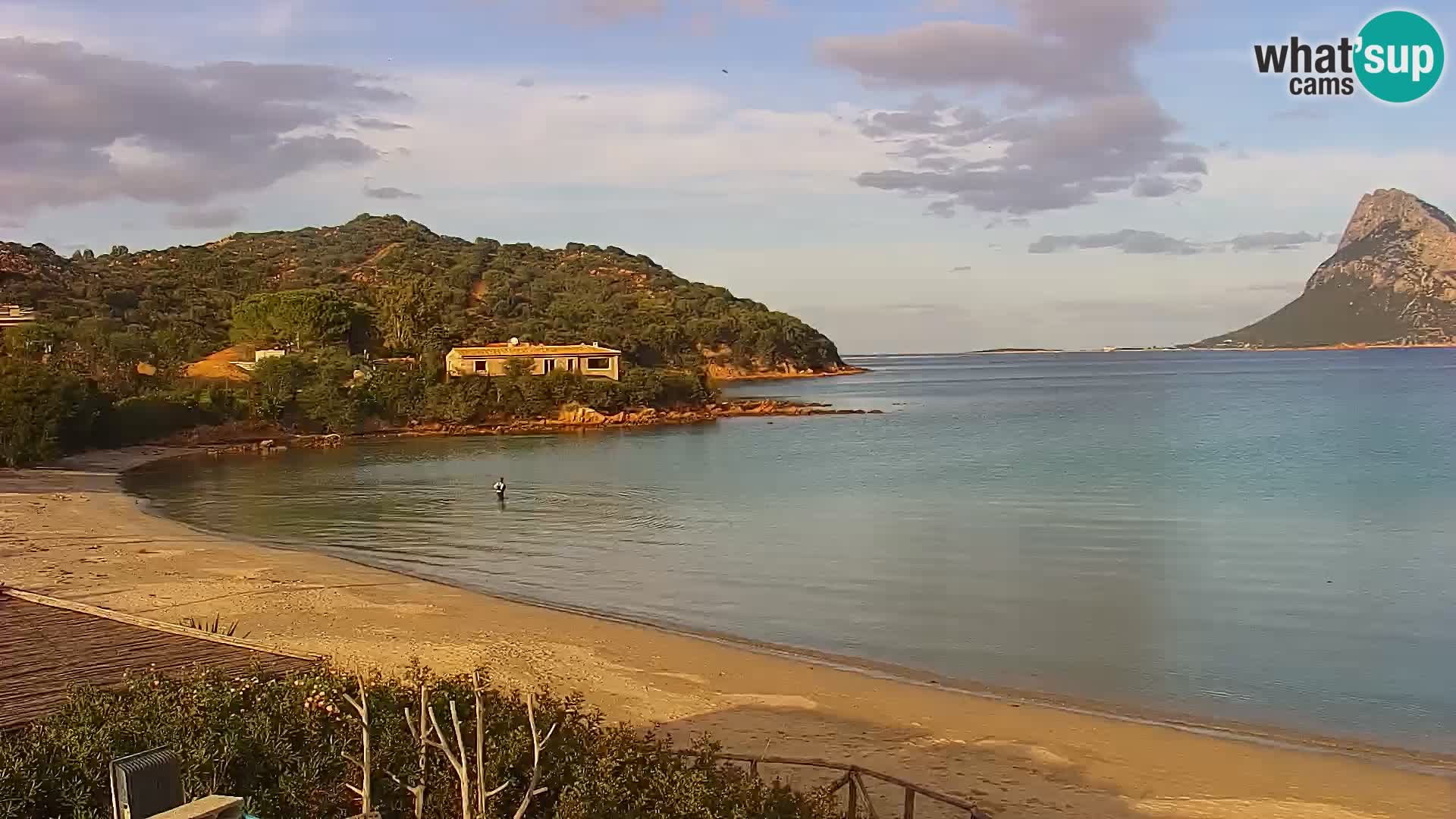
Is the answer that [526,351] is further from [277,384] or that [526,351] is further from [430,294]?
[430,294]

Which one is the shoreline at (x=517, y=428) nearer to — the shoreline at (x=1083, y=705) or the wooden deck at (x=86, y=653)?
the shoreline at (x=1083, y=705)

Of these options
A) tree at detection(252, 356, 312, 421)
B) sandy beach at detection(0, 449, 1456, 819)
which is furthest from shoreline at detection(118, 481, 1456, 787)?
tree at detection(252, 356, 312, 421)

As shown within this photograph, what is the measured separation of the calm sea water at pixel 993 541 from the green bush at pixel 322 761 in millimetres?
9263

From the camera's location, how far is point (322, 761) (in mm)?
6371

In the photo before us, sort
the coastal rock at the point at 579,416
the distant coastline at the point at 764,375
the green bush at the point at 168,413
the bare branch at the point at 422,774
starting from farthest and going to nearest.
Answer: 1. the distant coastline at the point at 764,375
2. the coastal rock at the point at 579,416
3. the green bush at the point at 168,413
4. the bare branch at the point at 422,774

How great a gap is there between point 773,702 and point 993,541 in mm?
14662

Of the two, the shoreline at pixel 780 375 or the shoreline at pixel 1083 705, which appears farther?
the shoreline at pixel 780 375

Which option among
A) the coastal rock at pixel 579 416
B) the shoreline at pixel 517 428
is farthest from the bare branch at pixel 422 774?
the coastal rock at pixel 579 416

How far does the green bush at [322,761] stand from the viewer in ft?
19.4

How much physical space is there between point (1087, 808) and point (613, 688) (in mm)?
5700

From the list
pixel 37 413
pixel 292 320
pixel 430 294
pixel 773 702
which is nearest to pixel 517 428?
pixel 292 320

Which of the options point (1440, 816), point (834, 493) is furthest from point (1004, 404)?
point (1440, 816)

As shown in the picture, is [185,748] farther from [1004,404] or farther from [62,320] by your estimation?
[1004,404]

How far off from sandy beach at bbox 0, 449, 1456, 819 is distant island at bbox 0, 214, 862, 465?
27.3 meters
